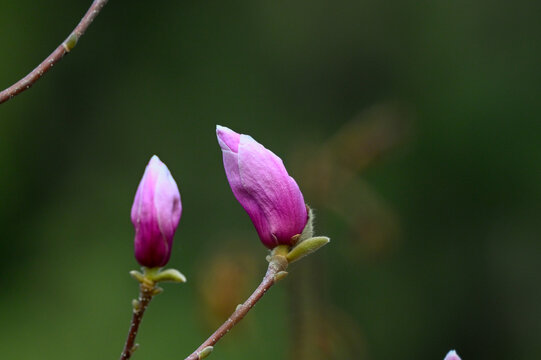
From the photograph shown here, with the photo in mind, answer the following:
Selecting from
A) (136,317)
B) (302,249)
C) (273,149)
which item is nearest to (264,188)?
(302,249)

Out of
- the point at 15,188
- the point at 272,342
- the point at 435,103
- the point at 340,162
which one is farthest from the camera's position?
the point at 435,103

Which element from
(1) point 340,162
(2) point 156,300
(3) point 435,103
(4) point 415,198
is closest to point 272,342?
(2) point 156,300

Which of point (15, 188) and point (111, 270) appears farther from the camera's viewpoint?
point (15, 188)

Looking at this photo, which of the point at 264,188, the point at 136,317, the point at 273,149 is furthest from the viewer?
the point at 273,149

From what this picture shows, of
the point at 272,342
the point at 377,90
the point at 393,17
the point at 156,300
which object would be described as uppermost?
the point at 393,17

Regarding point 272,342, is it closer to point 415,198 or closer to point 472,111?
point 415,198

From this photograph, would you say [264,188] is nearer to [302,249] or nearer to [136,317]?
[302,249]
